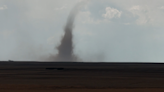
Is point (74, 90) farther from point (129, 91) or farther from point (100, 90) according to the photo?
point (129, 91)

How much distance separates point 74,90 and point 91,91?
92.3 inches

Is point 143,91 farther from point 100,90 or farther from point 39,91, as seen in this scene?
point 39,91

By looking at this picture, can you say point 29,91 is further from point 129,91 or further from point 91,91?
point 129,91

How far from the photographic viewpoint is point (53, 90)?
115ft

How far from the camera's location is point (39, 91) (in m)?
34.0

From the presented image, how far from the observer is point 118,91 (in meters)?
34.7

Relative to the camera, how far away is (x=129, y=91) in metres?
34.5

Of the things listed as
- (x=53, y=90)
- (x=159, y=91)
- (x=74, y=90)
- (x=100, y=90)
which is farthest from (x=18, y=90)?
(x=159, y=91)

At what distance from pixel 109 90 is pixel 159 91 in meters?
5.94

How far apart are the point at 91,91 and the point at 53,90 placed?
4628 millimetres

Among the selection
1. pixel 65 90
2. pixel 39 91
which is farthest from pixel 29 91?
Result: pixel 65 90

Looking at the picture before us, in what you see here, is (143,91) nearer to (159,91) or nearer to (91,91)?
(159,91)

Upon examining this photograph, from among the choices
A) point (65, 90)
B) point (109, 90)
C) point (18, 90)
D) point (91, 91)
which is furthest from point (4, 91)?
point (109, 90)

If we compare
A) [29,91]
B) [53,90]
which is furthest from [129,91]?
[29,91]
